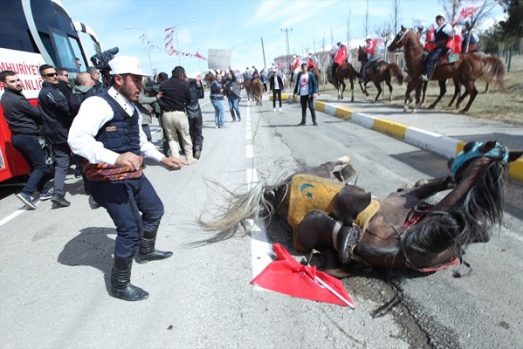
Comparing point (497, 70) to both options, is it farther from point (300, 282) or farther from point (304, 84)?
point (300, 282)

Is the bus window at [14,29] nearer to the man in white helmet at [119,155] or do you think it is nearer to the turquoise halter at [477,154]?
the man in white helmet at [119,155]

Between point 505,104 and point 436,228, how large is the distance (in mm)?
10103

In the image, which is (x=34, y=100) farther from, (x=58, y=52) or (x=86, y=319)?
(x=86, y=319)

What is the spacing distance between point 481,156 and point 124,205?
2.44 m

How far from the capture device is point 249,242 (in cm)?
324

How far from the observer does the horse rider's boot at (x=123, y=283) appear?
96.1 inches

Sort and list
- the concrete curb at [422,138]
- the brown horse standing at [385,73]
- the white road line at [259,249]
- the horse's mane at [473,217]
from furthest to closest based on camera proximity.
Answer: the brown horse standing at [385,73] < the concrete curb at [422,138] < the white road line at [259,249] < the horse's mane at [473,217]

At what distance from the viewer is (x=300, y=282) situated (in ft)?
8.12

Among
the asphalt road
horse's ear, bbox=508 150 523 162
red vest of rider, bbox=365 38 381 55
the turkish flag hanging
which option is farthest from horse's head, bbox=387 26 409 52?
the turkish flag hanging

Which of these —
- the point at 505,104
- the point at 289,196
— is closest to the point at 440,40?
the point at 505,104

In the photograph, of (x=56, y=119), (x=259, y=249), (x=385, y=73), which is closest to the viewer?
(x=259, y=249)

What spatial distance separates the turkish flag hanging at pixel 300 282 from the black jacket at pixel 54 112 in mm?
4074

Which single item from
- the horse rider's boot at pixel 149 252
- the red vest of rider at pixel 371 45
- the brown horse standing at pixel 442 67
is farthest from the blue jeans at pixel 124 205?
the red vest of rider at pixel 371 45

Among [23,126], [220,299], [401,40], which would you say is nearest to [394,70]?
[401,40]
